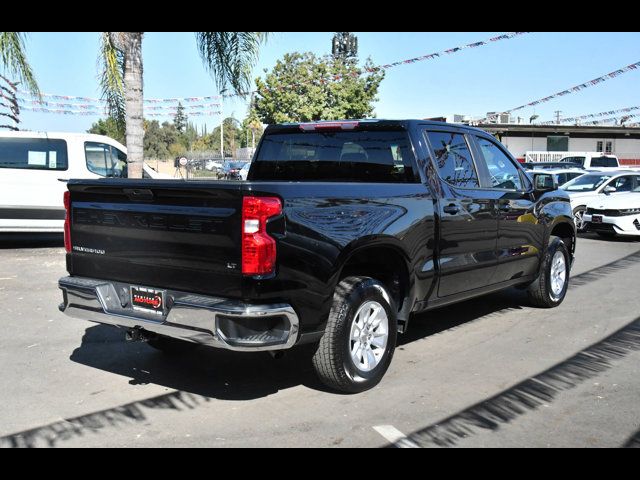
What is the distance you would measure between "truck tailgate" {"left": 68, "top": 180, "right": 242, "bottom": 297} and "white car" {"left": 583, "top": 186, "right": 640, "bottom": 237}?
489 inches

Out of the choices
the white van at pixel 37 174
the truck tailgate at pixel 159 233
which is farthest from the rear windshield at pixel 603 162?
the truck tailgate at pixel 159 233

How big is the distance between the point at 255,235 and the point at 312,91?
33118mm

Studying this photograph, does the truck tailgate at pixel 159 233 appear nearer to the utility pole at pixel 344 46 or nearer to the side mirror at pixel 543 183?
the side mirror at pixel 543 183

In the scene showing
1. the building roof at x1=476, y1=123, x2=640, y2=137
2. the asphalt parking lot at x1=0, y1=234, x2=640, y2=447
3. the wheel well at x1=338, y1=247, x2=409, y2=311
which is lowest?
the asphalt parking lot at x1=0, y1=234, x2=640, y2=447

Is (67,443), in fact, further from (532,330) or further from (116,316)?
(532,330)

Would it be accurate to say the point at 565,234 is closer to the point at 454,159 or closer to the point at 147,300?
the point at 454,159

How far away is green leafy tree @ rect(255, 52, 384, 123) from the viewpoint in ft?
118

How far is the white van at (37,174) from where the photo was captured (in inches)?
445

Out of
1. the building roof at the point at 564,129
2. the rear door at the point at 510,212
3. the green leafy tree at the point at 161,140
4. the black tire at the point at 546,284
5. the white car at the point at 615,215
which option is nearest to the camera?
the rear door at the point at 510,212

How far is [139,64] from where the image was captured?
1086 centimetres

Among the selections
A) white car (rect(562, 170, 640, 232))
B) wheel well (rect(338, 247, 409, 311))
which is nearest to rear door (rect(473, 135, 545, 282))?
wheel well (rect(338, 247, 409, 311))

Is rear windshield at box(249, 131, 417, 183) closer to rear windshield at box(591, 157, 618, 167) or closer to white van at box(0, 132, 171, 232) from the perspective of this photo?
white van at box(0, 132, 171, 232)

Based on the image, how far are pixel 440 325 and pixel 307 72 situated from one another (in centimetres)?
3202

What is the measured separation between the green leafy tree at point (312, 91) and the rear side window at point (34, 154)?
79.9 feet
